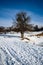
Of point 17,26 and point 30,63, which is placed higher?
point 17,26

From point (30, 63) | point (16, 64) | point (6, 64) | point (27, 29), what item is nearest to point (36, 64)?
point (30, 63)

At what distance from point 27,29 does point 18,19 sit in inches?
144

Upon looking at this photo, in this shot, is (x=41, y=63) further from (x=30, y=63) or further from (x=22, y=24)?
(x=22, y=24)

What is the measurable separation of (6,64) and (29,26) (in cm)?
2399

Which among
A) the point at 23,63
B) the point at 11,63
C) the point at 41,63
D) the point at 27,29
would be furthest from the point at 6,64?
the point at 27,29

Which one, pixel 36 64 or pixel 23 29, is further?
pixel 23 29

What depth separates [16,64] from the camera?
7609mm

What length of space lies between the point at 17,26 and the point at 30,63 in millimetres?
23614

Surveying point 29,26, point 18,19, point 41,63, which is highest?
point 18,19

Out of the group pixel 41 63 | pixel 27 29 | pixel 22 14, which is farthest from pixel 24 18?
pixel 41 63

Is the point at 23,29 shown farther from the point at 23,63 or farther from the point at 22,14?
the point at 23,63

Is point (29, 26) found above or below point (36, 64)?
above

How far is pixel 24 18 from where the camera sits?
3141 cm

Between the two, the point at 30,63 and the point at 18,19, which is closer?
the point at 30,63
